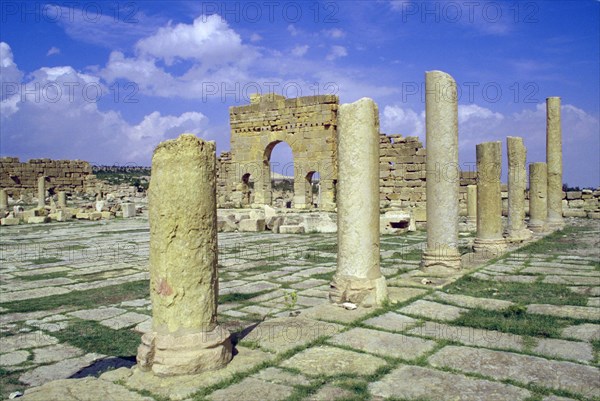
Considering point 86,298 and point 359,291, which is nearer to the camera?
point 359,291

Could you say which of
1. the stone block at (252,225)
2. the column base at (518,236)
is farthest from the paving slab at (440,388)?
the stone block at (252,225)

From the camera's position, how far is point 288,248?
1258cm

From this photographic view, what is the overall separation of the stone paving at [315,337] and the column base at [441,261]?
40 cm

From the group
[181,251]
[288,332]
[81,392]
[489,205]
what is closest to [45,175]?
[489,205]

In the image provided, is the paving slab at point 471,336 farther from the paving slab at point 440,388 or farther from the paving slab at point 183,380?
the paving slab at point 183,380

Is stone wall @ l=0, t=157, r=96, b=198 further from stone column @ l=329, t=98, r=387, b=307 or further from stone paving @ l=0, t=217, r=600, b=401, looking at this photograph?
stone column @ l=329, t=98, r=387, b=307

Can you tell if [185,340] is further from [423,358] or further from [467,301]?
[467,301]

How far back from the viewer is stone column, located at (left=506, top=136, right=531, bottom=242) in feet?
45.9

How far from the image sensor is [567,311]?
5.76 m

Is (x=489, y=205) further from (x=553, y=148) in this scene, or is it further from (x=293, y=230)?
(x=553, y=148)

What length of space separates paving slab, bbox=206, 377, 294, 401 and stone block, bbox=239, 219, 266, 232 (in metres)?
14.1

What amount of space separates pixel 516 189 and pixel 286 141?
39.0ft

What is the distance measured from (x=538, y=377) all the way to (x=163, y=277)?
2943mm

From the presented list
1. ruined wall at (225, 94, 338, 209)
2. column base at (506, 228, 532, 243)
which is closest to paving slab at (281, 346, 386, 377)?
column base at (506, 228, 532, 243)
